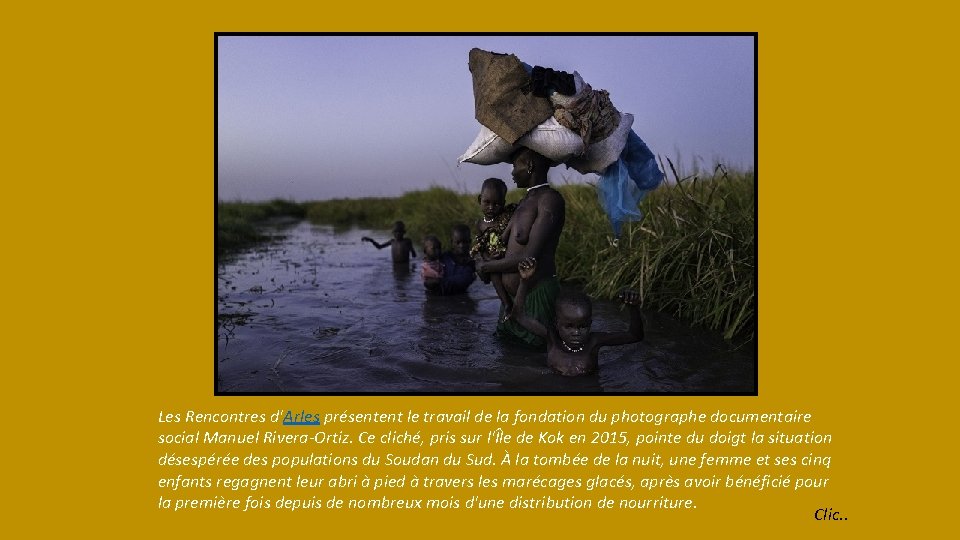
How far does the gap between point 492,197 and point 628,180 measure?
1.09 meters

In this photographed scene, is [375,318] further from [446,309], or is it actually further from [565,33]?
[565,33]

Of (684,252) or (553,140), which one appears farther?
(684,252)

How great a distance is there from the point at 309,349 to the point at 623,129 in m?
3.06

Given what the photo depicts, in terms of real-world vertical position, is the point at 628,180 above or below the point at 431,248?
above

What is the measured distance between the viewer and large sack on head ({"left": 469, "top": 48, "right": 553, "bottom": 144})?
3.96 metres

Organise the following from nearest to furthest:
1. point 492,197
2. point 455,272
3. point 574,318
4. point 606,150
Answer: point 574,318 → point 606,150 → point 492,197 → point 455,272

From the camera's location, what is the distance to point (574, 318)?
3.70 metres

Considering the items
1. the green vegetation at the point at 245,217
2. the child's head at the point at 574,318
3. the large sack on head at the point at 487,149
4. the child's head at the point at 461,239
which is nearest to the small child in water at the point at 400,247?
the child's head at the point at 461,239

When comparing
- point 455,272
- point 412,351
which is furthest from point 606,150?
point 455,272

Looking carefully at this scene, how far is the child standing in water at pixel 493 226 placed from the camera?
4.56m

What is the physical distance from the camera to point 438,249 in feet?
24.6

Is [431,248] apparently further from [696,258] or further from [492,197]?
[696,258]

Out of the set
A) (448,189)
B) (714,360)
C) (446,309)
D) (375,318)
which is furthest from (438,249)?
(448,189)

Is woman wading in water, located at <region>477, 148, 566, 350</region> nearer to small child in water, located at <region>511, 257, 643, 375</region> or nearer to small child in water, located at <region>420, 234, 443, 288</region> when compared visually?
small child in water, located at <region>511, 257, 643, 375</region>
